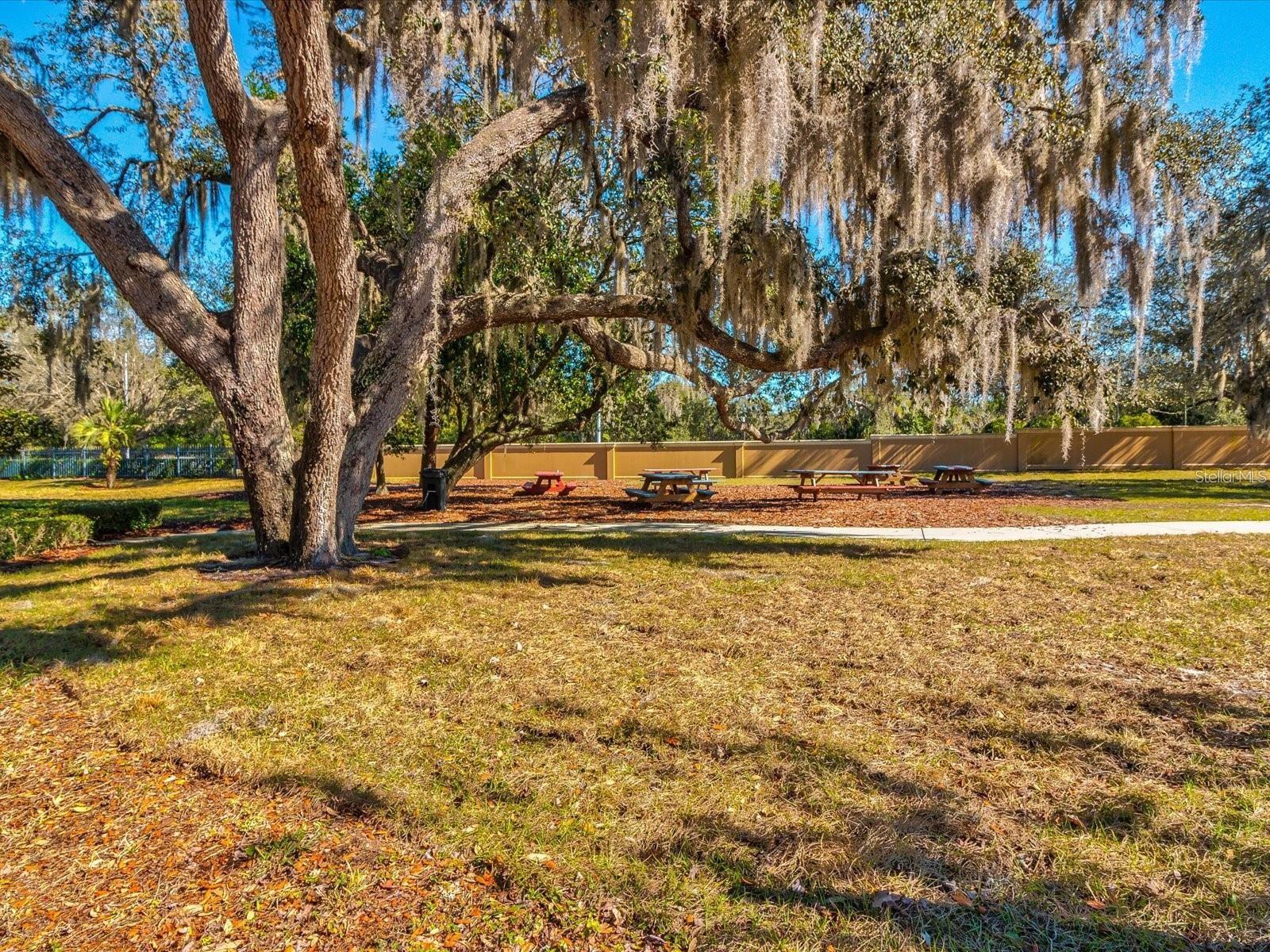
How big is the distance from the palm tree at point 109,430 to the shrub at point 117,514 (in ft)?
48.6

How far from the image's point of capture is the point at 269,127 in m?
6.55

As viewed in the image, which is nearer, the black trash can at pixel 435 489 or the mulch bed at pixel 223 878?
the mulch bed at pixel 223 878

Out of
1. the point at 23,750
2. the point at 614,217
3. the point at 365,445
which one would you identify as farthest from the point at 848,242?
the point at 23,750

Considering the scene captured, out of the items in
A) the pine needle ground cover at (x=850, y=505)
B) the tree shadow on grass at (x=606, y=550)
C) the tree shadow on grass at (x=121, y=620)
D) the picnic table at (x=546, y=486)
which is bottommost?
the tree shadow on grass at (x=121, y=620)

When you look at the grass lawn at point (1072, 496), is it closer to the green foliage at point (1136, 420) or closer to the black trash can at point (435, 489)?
the black trash can at point (435, 489)

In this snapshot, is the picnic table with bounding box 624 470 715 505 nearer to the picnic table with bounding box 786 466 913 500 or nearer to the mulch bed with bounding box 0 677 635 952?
the picnic table with bounding box 786 466 913 500

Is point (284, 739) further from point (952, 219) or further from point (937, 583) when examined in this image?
point (952, 219)

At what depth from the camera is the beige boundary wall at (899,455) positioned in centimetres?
2275

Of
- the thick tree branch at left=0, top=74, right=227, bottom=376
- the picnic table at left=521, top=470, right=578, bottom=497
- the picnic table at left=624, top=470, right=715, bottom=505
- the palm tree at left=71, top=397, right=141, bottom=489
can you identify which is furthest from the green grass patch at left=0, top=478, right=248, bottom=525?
the picnic table at left=624, top=470, right=715, bottom=505

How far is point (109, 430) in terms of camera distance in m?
23.3

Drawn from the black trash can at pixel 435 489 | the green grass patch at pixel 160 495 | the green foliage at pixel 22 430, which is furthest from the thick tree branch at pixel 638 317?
the green foliage at pixel 22 430

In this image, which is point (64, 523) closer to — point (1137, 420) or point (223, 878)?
point (223, 878)

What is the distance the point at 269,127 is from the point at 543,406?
745cm

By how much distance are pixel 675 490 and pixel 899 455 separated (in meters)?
14.0
